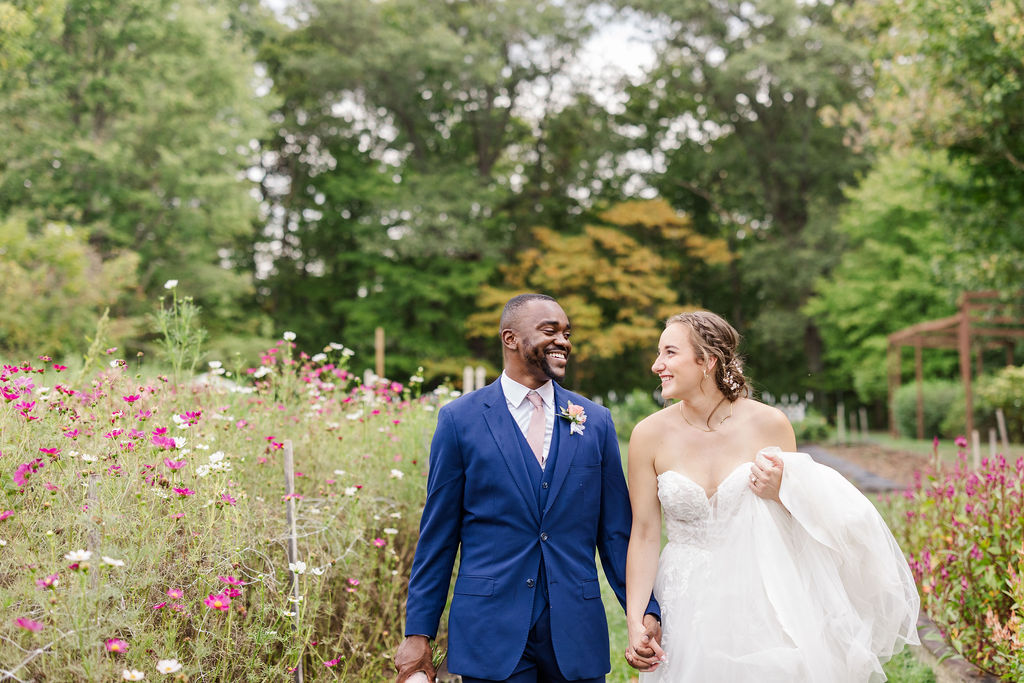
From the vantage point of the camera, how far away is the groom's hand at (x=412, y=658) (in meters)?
2.76

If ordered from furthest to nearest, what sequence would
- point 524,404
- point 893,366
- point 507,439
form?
point 893,366 → point 524,404 → point 507,439

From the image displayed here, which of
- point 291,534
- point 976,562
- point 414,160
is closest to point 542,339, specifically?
point 291,534

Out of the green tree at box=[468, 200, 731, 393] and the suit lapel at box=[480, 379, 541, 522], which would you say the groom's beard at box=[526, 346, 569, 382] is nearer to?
the suit lapel at box=[480, 379, 541, 522]

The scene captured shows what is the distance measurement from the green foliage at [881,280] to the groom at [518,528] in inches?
953

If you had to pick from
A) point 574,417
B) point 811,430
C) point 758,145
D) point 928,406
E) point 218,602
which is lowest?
point 811,430

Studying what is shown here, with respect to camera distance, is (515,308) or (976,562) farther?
(976,562)

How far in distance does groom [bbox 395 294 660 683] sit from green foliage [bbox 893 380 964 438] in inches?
838

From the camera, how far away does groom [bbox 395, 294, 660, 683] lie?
2736 millimetres

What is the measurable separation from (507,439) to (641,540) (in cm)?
66

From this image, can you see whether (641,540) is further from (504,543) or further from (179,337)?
(179,337)

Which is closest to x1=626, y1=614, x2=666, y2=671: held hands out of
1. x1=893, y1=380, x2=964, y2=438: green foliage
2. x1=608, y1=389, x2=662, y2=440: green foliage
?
x1=608, y1=389, x2=662, y2=440: green foliage

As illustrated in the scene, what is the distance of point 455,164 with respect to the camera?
95.9 ft

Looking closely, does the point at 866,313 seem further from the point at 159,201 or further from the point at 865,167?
the point at 159,201

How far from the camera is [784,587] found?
304 cm
